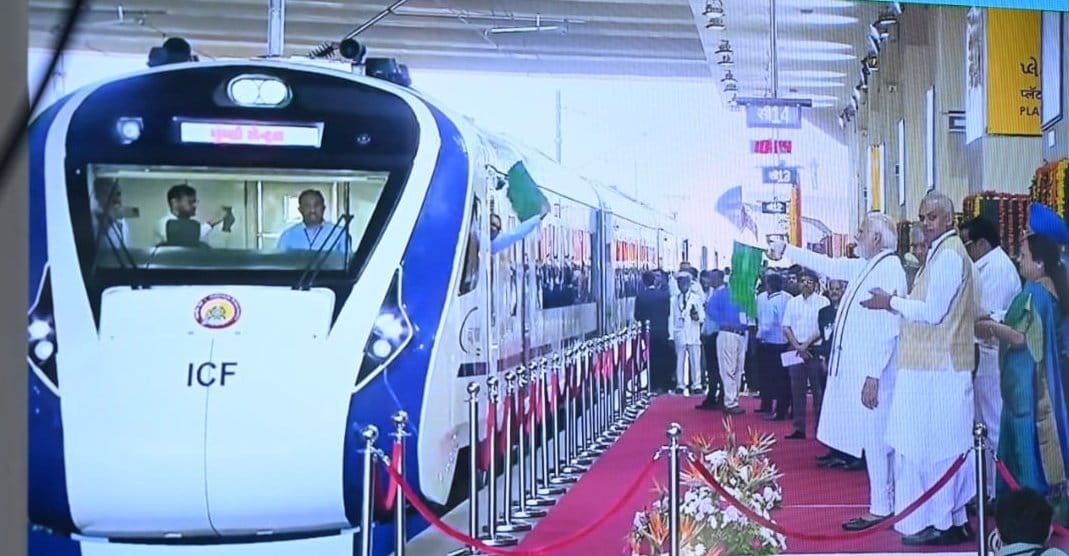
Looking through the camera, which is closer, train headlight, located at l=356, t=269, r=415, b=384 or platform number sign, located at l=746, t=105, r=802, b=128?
train headlight, located at l=356, t=269, r=415, b=384

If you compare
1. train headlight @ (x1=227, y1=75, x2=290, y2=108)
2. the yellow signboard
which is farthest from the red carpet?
train headlight @ (x1=227, y1=75, x2=290, y2=108)

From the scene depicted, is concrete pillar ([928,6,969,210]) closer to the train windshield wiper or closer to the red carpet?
the red carpet

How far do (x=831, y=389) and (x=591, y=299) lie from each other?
708mm

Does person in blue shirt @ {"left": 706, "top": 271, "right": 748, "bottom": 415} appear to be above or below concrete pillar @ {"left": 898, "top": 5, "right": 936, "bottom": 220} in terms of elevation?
below

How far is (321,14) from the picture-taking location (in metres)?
2.82

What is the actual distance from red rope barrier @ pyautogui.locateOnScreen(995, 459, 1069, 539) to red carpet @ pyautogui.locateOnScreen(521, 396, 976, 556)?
42 centimetres

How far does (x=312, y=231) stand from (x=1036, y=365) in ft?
6.69

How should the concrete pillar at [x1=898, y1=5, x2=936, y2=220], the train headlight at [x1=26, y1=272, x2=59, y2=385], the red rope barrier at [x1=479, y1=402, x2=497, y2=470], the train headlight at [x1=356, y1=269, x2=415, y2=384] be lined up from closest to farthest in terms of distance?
the train headlight at [x1=26, y1=272, x2=59, y2=385] → the train headlight at [x1=356, y1=269, x2=415, y2=384] → the red rope barrier at [x1=479, y1=402, x2=497, y2=470] → the concrete pillar at [x1=898, y1=5, x2=936, y2=220]

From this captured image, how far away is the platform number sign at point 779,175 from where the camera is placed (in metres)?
3.00

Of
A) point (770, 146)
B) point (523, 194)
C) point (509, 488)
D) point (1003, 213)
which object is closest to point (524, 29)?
point (523, 194)

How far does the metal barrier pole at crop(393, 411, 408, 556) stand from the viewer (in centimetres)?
270

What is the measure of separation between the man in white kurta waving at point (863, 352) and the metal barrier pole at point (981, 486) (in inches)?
10.3

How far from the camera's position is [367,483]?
268cm

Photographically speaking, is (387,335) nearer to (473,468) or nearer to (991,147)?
(473,468)
